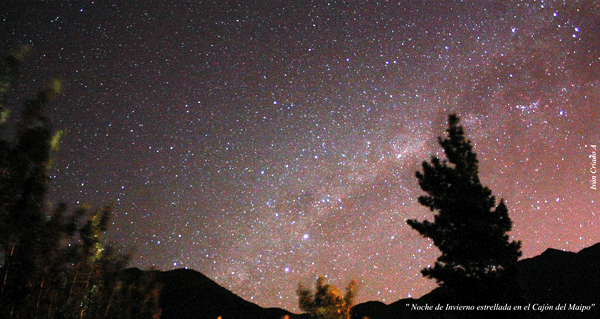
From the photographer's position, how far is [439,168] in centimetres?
1136

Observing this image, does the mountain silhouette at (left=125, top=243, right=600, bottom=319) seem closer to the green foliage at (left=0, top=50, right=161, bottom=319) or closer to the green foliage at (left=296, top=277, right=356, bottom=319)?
the green foliage at (left=296, top=277, right=356, bottom=319)

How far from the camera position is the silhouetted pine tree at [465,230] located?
30.9 feet

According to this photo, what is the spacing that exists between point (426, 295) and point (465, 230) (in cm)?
5909

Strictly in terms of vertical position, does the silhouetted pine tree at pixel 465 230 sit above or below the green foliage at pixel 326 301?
above

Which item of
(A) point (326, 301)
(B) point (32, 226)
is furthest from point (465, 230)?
(A) point (326, 301)

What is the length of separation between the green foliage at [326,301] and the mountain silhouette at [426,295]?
1041 centimetres

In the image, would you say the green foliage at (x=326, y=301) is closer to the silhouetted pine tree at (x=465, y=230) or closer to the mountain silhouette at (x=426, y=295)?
the mountain silhouette at (x=426, y=295)

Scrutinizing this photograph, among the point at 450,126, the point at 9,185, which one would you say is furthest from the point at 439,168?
the point at 9,185

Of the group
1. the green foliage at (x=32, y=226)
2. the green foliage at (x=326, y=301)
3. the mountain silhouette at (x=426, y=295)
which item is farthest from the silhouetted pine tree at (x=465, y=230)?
the mountain silhouette at (x=426, y=295)

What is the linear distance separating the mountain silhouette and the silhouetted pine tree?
79.8 ft

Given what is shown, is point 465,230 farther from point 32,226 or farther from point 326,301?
point 326,301

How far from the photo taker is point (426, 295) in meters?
58.9

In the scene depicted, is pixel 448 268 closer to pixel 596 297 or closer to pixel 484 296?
pixel 484 296

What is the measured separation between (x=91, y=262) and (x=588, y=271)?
61.5 meters
